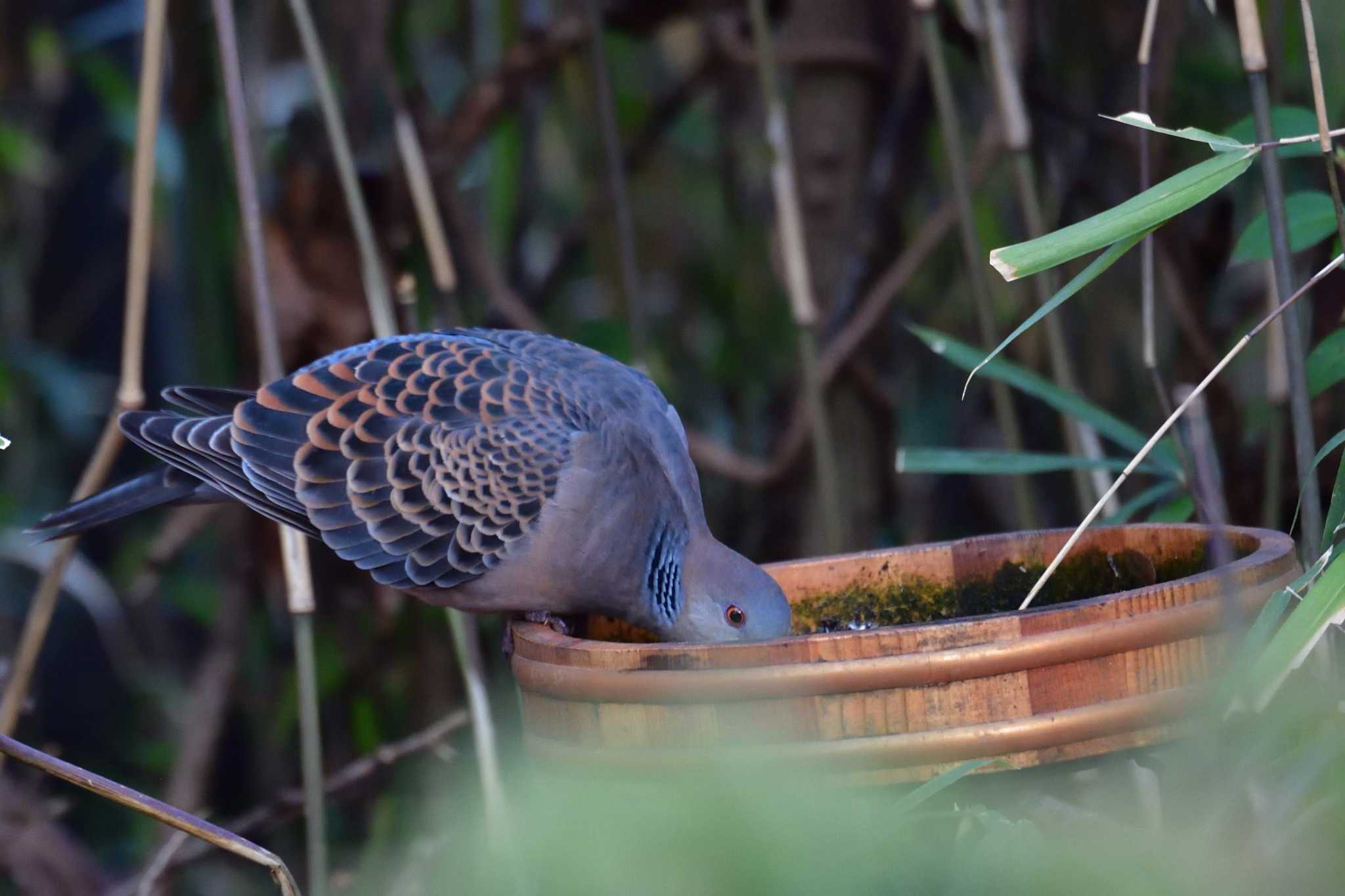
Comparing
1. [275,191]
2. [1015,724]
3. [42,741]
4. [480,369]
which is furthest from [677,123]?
[1015,724]

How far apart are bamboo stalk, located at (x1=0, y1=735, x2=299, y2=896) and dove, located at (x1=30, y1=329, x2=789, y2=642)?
0.79 metres

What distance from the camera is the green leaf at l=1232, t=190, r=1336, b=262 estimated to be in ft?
5.36

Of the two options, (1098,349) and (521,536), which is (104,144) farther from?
(1098,349)

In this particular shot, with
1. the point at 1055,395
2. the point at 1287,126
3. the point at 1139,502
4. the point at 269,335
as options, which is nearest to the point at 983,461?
the point at 1055,395

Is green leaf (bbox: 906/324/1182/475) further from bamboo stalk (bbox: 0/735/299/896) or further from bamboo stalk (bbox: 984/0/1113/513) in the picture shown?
bamboo stalk (bbox: 0/735/299/896)

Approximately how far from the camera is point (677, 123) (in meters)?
4.02

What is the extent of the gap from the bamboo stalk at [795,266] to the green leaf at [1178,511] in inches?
22.4

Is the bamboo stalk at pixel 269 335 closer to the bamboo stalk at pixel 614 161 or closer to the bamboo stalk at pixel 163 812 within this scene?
the bamboo stalk at pixel 163 812

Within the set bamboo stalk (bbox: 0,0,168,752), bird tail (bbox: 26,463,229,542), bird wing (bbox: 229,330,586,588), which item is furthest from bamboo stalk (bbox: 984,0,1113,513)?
bird tail (bbox: 26,463,229,542)

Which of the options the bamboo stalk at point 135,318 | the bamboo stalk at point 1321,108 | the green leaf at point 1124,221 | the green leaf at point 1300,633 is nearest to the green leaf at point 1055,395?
the bamboo stalk at point 1321,108

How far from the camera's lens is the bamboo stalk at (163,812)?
116cm

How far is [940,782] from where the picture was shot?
97 centimetres

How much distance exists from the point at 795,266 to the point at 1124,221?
1068 mm

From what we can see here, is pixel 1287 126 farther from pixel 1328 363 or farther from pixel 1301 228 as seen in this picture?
pixel 1328 363
